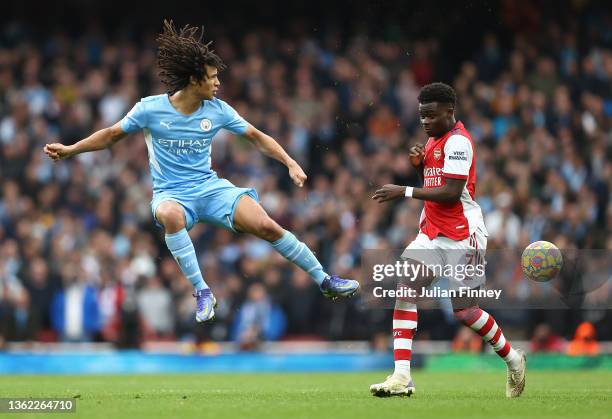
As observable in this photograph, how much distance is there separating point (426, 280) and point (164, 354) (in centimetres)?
796

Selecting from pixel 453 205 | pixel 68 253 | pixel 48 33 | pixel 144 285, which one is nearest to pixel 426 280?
pixel 453 205

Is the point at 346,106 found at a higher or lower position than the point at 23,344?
higher

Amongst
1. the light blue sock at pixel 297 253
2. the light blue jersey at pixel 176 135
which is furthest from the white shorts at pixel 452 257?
the light blue jersey at pixel 176 135

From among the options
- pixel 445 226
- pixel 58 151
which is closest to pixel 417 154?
pixel 445 226

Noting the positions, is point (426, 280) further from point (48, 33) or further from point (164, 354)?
point (48, 33)

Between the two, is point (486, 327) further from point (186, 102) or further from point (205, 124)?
point (186, 102)

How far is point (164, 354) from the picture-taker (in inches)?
687

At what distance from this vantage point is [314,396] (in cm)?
1052

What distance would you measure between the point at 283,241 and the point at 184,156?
1170 mm

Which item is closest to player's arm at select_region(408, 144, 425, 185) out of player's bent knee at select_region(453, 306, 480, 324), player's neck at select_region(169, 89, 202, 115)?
player's bent knee at select_region(453, 306, 480, 324)

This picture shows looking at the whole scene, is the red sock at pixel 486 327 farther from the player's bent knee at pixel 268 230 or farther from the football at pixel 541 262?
the player's bent knee at pixel 268 230

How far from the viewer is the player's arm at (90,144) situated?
34.7ft

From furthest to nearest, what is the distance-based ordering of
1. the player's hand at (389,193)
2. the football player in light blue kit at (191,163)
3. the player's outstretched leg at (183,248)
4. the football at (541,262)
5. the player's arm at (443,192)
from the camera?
the football at (541,262), the football player in light blue kit at (191,163), the player's outstretched leg at (183,248), the player's arm at (443,192), the player's hand at (389,193)

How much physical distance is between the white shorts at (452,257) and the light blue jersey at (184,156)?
1.72 metres
